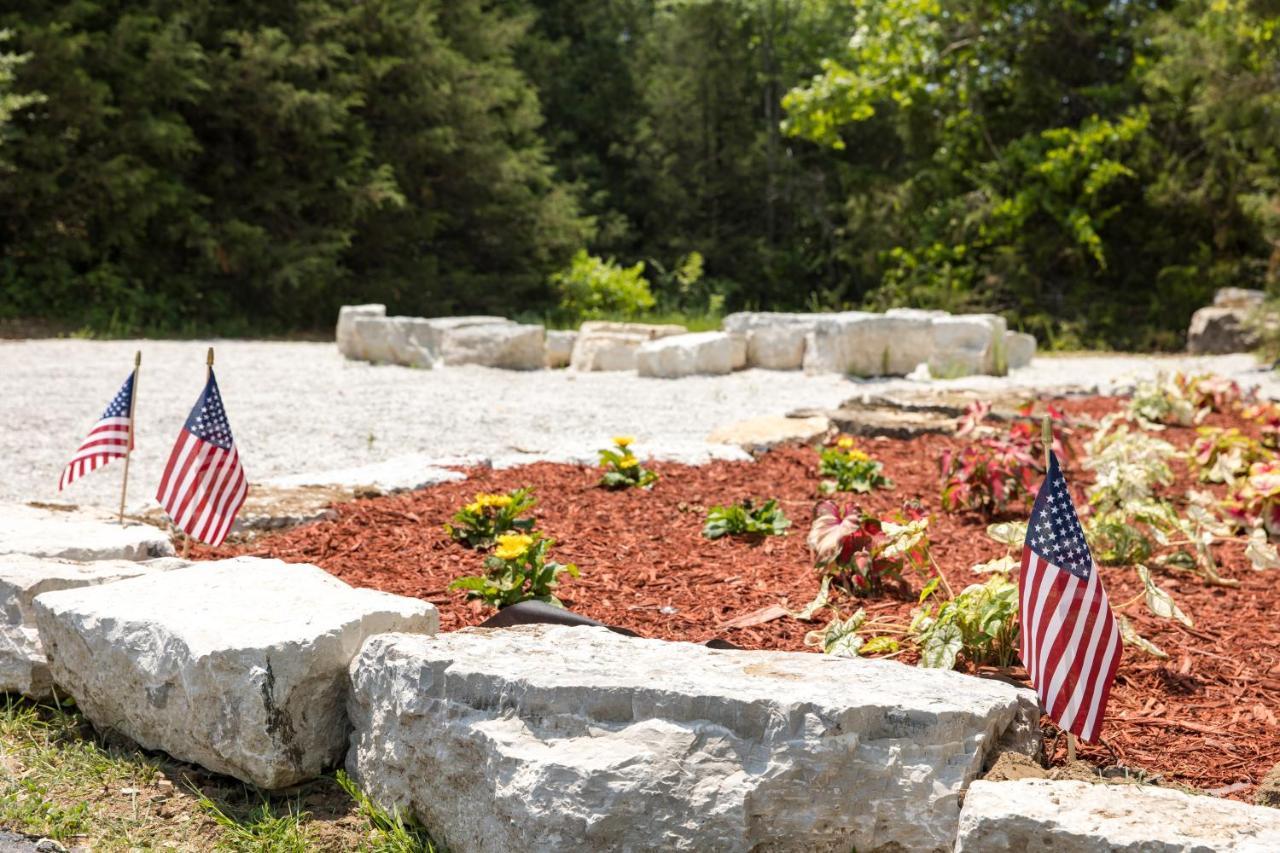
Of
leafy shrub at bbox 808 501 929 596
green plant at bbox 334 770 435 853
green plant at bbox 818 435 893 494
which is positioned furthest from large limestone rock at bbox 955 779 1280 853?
green plant at bbox 818 435 893 494

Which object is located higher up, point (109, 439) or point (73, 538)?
point (109, 439)

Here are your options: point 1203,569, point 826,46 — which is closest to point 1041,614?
point 1203,569

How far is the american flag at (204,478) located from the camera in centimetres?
363

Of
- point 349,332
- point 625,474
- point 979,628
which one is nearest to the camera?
point 979,628

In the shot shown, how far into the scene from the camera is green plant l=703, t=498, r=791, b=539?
4.34 meters

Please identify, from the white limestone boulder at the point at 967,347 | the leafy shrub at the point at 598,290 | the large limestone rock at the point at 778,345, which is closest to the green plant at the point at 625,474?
the white limestone boulder at the point at 967,347

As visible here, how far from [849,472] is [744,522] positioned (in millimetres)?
1055

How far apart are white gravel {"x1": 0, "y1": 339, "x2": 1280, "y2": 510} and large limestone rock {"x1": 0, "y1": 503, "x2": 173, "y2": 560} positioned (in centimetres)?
149

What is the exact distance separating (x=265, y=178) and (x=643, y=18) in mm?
10197

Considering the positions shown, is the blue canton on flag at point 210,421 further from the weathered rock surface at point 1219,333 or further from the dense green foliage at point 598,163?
the weathered rock surface at point 1219,333

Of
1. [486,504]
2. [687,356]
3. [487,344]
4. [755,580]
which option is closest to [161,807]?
[486,504]

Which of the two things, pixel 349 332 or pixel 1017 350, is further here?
pixel 1017 350

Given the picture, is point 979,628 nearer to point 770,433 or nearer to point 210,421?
point 210,421

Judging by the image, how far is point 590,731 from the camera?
2.17 metres
